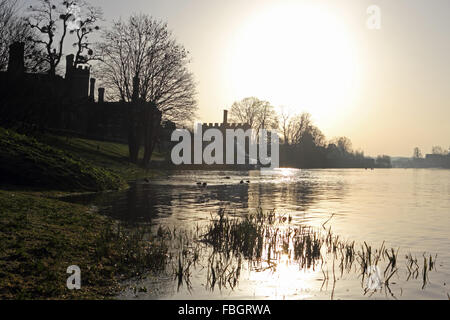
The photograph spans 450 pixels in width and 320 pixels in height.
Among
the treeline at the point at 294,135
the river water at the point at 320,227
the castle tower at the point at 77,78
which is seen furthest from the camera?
the treeline at the point at 294,135

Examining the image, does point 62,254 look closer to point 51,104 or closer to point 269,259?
point 269,259

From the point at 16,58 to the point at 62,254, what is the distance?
102 feet

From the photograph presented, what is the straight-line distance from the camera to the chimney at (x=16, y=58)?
33972 millimetres

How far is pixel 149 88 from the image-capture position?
5062cm

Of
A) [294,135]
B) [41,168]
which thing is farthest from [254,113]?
[41,168]

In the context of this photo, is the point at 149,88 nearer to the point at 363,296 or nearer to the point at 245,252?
the point at 245,252

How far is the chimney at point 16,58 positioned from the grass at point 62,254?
22.9 m

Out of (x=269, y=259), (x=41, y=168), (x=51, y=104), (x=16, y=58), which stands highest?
(x=16, y=58)

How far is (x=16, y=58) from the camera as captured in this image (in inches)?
1404

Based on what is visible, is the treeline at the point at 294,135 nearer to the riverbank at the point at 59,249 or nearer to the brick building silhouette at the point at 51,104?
the brick building silhouette at the point at 51,104

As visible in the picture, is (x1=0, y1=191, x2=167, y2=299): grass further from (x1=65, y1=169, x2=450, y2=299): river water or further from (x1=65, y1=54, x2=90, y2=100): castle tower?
(x1=65, y1=54, x2=90, y2=100): castle tower

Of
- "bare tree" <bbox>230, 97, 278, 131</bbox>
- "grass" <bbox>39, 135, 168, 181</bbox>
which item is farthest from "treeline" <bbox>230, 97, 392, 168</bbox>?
"grass" <bbox>39, 135, 168, 181</bbox>

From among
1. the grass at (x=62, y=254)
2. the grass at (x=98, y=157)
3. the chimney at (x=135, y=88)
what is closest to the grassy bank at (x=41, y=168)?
the grass at (x=62, y=254)

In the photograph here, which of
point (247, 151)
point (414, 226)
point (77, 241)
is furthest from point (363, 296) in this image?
point (247, 151)
